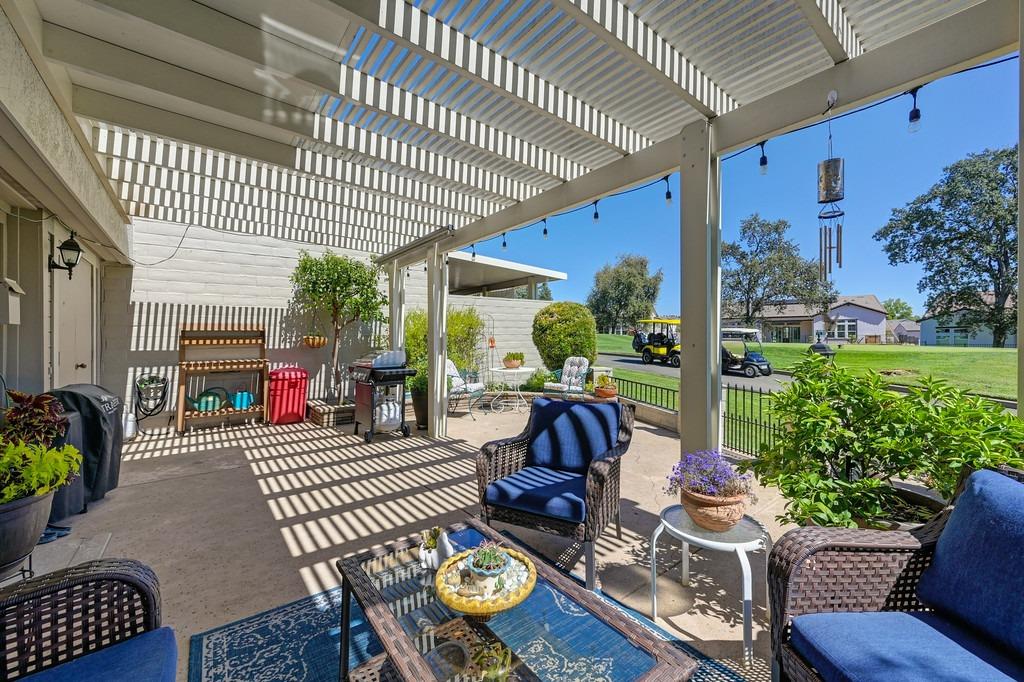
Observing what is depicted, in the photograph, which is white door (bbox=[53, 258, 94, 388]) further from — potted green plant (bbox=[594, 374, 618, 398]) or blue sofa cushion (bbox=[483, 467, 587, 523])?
potted green plant (bbox=[594, 374, 618, 398])

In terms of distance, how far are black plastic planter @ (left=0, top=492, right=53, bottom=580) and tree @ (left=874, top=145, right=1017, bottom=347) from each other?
5679 millimetres

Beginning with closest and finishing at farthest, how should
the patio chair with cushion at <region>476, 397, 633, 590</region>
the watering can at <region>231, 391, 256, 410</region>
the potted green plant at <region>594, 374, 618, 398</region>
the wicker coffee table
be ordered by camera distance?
1. the wicker coffee table
2. the patio chair with cushion at <region>476, 397, 633, 590</region>
3. the watering can at <region>231, 391, 256, 410</region>
4. the potted green plant at <region>594, 374, 618, 398</region>

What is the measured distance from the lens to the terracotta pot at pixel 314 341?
23.7 ft

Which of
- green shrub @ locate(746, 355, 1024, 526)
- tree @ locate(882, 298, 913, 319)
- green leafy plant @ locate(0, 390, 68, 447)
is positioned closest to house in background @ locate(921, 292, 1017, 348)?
tree @ locate(882, 298, 913, 319)

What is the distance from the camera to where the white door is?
419 centimetres

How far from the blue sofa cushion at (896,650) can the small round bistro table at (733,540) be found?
0.46 meters

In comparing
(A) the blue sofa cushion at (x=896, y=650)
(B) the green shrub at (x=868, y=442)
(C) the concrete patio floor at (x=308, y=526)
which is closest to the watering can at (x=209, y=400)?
Result: (C) the concrete patio floor at (x=308, y=526)

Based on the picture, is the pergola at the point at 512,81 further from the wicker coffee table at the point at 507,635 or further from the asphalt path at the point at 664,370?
the asphalt path at the point at 664,370

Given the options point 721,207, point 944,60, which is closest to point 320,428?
point 721,207

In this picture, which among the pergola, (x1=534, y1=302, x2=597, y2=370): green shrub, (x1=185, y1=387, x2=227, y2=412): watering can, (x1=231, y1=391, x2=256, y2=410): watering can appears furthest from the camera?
(x1=534, y1=302, x2=597, y2=370): green shrub

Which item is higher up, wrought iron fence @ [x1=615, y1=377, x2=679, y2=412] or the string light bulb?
the string light bulb

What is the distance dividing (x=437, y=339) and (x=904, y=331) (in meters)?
5.10

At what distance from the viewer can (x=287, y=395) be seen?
6730 millimetres

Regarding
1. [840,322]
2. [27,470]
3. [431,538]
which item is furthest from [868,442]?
[27,470]
